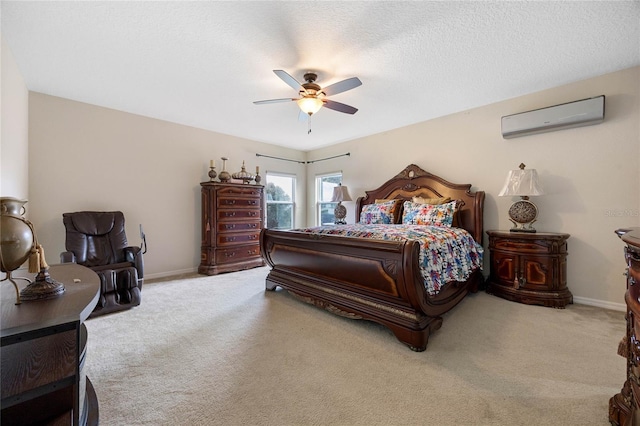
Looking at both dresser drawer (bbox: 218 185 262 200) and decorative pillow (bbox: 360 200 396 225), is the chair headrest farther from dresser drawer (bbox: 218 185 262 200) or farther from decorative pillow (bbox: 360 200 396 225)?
decorative pillow (bbox: 360 200 396 225)

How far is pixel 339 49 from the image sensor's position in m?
2.27

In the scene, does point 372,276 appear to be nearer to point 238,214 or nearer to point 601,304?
point 601,304

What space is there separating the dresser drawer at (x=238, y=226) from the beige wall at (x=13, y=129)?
2.31 metres

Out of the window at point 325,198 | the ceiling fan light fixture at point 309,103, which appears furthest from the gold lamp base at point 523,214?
the window at point 325,198

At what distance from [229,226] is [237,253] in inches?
20.1

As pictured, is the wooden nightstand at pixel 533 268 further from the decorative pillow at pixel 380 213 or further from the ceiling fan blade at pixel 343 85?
the ceiling fan blade at pixel 343 85

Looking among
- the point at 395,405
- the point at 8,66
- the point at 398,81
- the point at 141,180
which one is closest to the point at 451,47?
the point at 398,81

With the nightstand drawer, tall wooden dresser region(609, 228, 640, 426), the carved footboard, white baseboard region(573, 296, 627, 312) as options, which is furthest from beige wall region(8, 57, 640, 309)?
tall wooden dresser region(609, 228, 640, 426)

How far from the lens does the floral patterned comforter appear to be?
7.12 ft

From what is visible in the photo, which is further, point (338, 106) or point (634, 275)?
point (338, 106)

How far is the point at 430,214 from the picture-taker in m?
3.54

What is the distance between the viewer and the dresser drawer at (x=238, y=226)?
437 centimetres

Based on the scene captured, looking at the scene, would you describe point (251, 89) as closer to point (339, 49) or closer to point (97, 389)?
point (339, 49)

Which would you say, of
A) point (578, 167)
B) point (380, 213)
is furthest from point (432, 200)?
point (578, 167)
